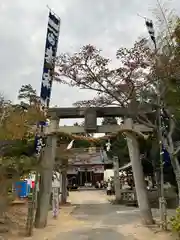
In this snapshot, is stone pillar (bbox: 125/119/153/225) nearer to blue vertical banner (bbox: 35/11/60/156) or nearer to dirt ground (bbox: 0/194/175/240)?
dirt ground (bbox: 0/194/175/240)

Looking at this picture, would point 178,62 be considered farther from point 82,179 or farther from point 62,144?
point 82,179

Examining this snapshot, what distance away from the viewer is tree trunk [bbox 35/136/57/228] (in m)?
10.4

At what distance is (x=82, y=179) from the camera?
153 ft

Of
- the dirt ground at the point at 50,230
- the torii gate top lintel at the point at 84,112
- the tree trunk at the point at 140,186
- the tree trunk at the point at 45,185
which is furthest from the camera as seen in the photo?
the torii gate top lintel at the point at 84,112

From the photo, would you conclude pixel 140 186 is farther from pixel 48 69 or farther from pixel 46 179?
pixel 48 69

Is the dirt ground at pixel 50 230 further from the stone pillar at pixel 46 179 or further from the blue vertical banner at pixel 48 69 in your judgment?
the blue vertical banner at pixel 48 69

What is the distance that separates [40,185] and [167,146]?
4163mm

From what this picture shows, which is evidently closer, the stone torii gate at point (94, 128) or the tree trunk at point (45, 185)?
the tree trunk at point (45, 185)

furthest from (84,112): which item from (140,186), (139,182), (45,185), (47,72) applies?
(140,186)

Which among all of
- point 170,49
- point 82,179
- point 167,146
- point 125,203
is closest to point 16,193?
point 167,146

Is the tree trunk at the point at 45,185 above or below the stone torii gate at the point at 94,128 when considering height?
below

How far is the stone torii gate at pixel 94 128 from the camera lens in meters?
10.7

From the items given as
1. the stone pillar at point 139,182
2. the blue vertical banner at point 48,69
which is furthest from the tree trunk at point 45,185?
the stone pillar at point 139,182

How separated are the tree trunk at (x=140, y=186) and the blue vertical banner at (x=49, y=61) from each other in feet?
9.82
